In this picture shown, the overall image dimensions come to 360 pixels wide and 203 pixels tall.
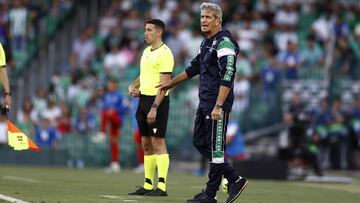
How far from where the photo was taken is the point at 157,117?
49.6 feet

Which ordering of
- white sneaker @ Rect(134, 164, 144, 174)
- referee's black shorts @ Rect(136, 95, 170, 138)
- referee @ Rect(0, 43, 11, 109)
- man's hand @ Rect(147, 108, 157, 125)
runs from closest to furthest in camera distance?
man's hand @ Rect(147, 108, 157, 125) → referee's black shorts @ Rect(136, 95, 170, 138) → referee @ Rect(0, 43, 11, 109) → white sneaker @ Rect(134, 164, 144, 174)

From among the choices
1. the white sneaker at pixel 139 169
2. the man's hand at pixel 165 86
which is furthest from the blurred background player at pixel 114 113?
the man's hand at pixel 165 86

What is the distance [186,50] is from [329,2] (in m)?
4.86

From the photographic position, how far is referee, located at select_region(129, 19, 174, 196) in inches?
595

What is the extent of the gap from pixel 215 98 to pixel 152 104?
207 cm

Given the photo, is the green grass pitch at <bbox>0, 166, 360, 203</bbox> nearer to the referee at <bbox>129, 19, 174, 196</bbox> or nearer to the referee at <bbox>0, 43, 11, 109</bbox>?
the referee at <bbox>129, 19, 174, 196</bbox>

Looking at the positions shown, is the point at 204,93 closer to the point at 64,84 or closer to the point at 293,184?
the point at 293,184

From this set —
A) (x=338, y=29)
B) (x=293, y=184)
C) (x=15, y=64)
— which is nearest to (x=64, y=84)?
(x=15, y=64)

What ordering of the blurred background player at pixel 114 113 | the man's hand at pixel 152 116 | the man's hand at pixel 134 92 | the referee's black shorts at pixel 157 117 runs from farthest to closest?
the blurred background player at pixel 114 113, the man's hand at pixel 134 92, the referee's black shorts at pixel 157 117, the man's hand at pixel 152 116

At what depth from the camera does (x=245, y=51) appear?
95.1 feet

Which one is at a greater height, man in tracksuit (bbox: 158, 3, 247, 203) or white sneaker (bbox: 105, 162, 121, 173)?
man in tracksuit (bbox: 158, 3, 247, 203)

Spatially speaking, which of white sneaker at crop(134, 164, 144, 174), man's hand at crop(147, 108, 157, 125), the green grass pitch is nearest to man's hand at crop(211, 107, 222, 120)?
the green grass pitch

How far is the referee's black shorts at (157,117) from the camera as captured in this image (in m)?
15.1

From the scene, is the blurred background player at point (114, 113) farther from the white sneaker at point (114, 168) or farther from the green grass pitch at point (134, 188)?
the green grass pitch at point (134, 188)
